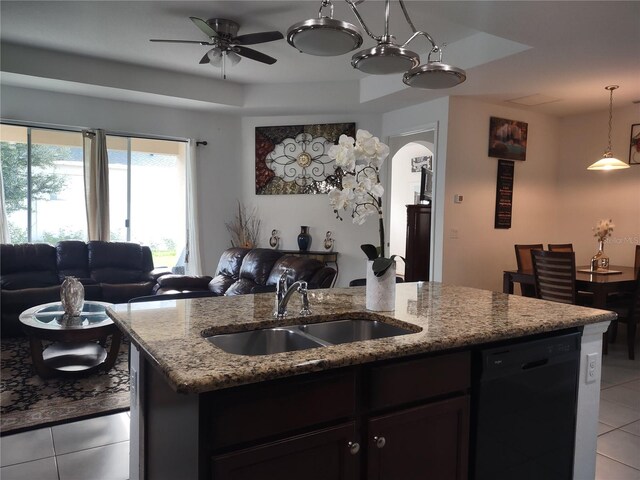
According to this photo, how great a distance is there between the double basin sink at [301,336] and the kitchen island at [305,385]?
0.10ft

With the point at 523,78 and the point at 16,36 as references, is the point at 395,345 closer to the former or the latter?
the point at 523,78

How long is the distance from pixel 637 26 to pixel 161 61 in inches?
182

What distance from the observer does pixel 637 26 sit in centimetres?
308

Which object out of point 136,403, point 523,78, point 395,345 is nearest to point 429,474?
point 395,345

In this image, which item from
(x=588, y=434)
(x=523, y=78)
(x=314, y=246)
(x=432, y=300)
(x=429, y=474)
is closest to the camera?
(x=429, y=474)

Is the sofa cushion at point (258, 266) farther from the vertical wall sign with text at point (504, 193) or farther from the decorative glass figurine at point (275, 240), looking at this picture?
the vertical wall sign with text at point (504, 193)

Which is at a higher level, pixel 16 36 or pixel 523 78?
pixel 16 36

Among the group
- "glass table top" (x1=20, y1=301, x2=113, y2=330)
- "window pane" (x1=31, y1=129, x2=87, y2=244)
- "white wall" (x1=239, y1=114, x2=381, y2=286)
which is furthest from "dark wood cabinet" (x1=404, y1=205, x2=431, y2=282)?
"window pane" (x1=31, y1=129, x2=87, y2=244)

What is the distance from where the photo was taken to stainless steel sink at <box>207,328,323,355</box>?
1.58 m

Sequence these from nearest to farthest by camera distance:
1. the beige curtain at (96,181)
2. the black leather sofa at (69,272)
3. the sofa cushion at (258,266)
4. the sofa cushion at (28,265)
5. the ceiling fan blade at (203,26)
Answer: the ceiling fan blade at (203,26), the black leather sofa at (69,272), the sofa cushion at (258,266), the sofa cushion at (28,265), the beige curtain at (96,181)

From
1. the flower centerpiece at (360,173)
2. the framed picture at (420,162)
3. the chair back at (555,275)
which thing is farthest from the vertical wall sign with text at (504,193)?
the flower centerpiece at (360,173)

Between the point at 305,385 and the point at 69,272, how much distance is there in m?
4.97

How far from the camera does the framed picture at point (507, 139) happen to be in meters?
5.38

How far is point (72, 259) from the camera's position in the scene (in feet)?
17.3
